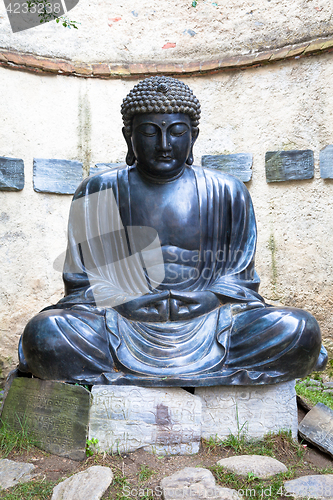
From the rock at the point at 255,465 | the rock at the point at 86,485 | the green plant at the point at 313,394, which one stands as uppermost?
the rock at the point at 86,485

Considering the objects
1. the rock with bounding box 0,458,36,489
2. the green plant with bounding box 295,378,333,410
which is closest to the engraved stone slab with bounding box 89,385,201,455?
Answer: the rock with bounding box 0,458,36,489

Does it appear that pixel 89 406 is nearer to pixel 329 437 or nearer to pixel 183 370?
pixel 183 370

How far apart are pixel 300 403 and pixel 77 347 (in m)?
1.74

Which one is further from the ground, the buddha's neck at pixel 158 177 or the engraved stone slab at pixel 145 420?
the buddha's neck at pixel 158 177

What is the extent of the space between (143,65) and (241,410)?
4.38 meters

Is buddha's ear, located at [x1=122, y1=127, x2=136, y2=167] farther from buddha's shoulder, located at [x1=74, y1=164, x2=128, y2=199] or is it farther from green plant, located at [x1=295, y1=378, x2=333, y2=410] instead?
green plant, located at [x1=295, y1=378, x2=333, y2=410]

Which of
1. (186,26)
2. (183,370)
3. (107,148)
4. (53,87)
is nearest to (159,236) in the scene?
(183,370)

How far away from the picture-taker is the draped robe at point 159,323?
3.04 m

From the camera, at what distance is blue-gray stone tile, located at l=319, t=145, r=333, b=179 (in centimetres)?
548

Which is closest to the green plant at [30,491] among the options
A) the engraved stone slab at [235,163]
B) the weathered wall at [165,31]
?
the engraved stone slab at [235,163]

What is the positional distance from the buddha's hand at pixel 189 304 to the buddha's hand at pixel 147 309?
0.05 meters

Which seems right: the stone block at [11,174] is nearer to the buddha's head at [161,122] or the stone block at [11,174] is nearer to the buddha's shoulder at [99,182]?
the buddha's shoulder at [99,182]

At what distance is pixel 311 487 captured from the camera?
8.23 feet

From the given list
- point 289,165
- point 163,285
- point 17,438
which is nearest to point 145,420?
point 17,438
